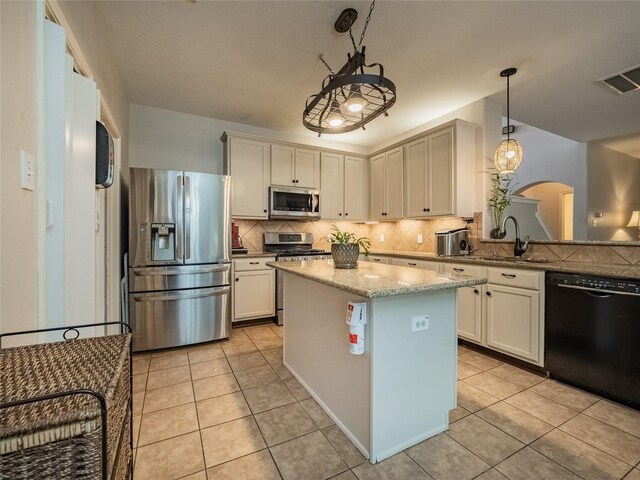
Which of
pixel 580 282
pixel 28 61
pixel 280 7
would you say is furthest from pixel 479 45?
pixel 28 61

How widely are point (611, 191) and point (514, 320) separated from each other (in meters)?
5.09

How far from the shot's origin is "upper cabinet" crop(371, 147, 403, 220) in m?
4.05

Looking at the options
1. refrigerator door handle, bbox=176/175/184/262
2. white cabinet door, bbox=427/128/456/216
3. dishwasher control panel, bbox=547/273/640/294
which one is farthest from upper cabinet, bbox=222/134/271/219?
dishwasher control panel, bbox=547/273/640/294

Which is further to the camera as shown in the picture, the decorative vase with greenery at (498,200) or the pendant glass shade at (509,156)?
→ the decorative vase with greenery at (498,200)

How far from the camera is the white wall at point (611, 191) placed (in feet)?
16.5

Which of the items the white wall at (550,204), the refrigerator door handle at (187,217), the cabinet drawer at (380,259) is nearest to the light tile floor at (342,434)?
the refrigerator door handle at (187,217)

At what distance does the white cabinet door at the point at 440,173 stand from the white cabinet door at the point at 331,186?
4.57 ft

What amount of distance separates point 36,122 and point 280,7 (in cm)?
168

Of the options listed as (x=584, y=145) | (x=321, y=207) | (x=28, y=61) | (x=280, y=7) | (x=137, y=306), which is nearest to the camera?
(x=28, y=61)

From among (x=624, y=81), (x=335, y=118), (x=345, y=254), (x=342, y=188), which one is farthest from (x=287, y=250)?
(x=624, y=81)

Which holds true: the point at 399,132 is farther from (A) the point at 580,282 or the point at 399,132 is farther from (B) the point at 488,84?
(A) the point at 580,282

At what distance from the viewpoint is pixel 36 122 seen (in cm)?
106

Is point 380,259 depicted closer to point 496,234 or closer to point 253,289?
point 496,234

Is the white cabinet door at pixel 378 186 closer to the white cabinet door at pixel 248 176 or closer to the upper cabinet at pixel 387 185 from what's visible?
the upper cabinet at pixel 387 185
